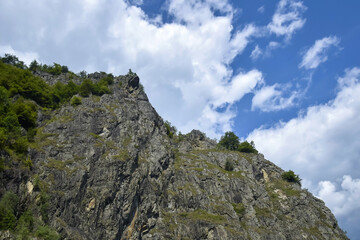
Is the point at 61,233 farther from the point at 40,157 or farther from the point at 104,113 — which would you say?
the point at 104,113

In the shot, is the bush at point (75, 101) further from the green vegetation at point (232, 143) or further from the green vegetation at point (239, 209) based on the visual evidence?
the green vegetation at point (232, 143)

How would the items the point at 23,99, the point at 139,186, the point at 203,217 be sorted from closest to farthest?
the point at 139,186 → the point at 203,217 → the point at 23,99

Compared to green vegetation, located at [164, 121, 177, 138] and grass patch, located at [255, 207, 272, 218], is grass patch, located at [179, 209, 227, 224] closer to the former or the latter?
grass patch, located at [255, 207, 272, 218]

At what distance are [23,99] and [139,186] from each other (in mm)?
36165

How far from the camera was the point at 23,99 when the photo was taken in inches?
2559

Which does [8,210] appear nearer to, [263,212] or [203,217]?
[203,217]

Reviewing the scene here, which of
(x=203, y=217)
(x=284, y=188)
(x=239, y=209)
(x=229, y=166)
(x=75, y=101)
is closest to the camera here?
(x=203, y=217)

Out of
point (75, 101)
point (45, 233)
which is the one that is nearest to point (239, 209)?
point (45, 233)

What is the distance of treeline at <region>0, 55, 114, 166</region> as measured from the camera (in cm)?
4697

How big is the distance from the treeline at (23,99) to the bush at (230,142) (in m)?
50.0

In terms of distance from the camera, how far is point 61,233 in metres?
41.5

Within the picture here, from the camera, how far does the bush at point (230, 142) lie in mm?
107069

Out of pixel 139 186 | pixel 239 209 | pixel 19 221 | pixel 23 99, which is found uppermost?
pixel 23 99

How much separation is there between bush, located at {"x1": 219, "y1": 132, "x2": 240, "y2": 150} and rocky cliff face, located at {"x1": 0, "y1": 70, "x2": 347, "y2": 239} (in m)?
14.1
